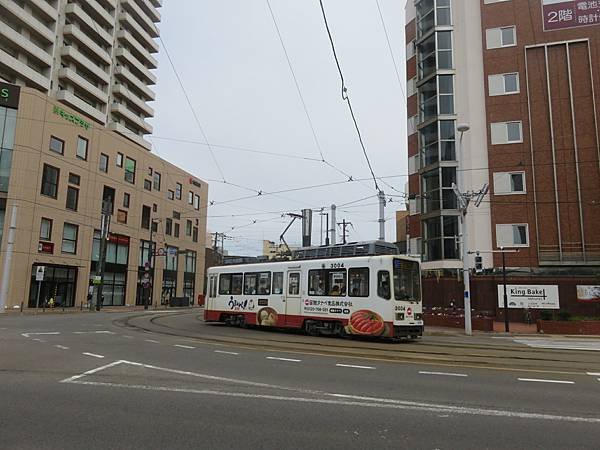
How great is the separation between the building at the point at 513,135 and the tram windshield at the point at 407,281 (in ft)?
39.9

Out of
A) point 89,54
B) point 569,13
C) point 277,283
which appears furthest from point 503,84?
point 89,54

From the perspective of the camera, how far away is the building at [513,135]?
94.8 ft

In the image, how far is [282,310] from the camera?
18.9m

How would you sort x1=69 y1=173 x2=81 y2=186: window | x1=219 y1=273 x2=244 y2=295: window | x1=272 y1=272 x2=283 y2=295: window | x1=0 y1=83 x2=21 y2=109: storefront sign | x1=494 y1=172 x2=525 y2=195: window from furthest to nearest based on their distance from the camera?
Result: x1=69 y1=173 x2=81 y2=186: window, x1=0 y1=83 x2=21 y2=109: storefront sign, x1=494 y1=172 x2=525 y2=195: window, x1=219 y1=273 x2=244 y2=295: window, x1=272 y1=272 x2=283 y2=295: window

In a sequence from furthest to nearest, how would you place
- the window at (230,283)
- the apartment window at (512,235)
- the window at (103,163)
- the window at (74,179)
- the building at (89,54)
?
the building at (89,54) → the window at (103,163) → the window at (74,179) → the apartment window at (512,235) → the window at (230,283)

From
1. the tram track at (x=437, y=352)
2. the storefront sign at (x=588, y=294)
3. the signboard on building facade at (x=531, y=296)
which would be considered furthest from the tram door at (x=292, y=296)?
the storefront sign at (x=588, y=294)

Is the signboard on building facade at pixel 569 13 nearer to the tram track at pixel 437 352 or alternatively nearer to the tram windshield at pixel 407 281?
the tram windshield at pixel 407 281

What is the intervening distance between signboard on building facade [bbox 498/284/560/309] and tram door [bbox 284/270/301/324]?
1149 centimetres

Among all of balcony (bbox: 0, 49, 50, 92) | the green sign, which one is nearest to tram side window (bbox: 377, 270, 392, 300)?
the green sign

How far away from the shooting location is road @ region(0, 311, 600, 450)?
540 centimetres

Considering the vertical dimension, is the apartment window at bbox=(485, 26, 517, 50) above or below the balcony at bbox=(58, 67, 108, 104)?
below

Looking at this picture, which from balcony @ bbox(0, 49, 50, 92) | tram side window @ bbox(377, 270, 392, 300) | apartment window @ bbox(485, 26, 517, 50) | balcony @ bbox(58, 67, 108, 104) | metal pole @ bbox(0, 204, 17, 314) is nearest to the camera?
tram side window @ bbox(377, 270, 392, 300)

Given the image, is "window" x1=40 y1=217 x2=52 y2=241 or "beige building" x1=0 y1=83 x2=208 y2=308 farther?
"window" x1=40 y1=217 x2=52 y2=241

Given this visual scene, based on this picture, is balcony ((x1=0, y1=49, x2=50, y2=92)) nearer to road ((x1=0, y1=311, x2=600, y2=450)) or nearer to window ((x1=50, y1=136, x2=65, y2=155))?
window ((x1=50, y1=136, x2=65, y2=155))
